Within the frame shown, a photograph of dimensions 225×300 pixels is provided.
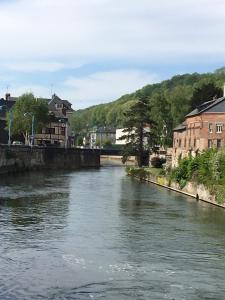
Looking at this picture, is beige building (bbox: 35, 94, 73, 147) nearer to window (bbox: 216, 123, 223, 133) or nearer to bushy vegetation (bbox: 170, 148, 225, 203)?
window (bbox: 216, 123, 223, 133)

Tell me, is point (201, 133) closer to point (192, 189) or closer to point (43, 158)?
point (192, 189)

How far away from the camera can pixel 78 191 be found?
6750 centimetres

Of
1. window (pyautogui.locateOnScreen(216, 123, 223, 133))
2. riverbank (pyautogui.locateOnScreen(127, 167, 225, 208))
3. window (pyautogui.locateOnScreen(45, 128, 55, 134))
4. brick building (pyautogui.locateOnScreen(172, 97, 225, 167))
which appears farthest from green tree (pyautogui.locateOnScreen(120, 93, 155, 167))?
window (pyautogui.locateOnScreen(45, 128, 55, 134))

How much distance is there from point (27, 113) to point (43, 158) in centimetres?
1544

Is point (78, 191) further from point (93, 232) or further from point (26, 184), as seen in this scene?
point (93, 232)

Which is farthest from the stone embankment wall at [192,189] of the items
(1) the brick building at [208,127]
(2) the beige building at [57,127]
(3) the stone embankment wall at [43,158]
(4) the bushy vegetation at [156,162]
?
(2) the beige building at [57,127]

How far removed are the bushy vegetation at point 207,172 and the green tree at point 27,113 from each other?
67.7 m

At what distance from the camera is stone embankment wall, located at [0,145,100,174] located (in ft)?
331

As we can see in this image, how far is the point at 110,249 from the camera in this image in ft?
107

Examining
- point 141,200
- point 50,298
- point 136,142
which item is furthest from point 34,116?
point 50,298

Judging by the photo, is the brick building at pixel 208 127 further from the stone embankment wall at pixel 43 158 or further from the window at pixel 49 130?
the window at pixel 49 130

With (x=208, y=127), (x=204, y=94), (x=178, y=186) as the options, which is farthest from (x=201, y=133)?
(x=204, y=94)

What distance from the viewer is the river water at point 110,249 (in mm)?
24766

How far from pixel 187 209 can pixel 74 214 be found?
11.1 m
